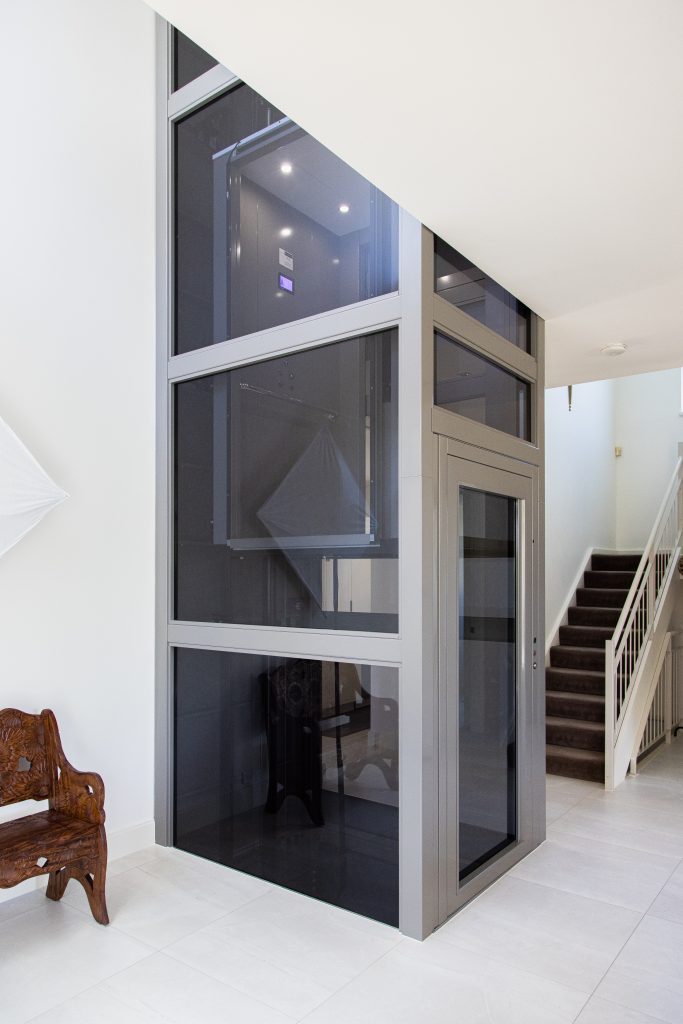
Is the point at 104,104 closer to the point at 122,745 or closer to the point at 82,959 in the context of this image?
the point at 122,745

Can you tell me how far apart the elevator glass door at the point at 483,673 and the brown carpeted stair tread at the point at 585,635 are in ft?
10.2

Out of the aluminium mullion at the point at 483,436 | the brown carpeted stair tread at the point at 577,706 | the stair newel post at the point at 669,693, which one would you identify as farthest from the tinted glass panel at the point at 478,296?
the stair newel post at the point at 669,693

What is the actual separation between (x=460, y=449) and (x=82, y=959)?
91.5 inches

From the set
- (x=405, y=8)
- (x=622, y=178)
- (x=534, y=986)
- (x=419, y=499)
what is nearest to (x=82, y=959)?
(x=534, y=986)

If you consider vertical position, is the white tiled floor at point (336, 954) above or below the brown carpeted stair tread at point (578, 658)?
below

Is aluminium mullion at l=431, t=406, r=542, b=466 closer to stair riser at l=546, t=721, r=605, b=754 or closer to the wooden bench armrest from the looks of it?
the wooden bench armrest

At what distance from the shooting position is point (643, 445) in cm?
805

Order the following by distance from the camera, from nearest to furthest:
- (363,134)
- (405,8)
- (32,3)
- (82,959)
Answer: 1. (405,8)
2. (363,134)
3. (82,959)
4. (32,3)

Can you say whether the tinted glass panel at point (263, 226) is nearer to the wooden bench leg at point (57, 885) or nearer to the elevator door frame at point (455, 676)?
the elevator door frame at point (455, 676)

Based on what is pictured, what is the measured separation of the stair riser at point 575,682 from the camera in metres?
5.58

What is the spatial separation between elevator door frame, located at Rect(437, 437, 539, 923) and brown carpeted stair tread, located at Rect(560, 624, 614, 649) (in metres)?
3.12

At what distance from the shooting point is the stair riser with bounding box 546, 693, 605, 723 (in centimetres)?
520

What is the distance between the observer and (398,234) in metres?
2.80

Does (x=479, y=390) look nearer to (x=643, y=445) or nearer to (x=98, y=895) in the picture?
(x=98, y=895)
